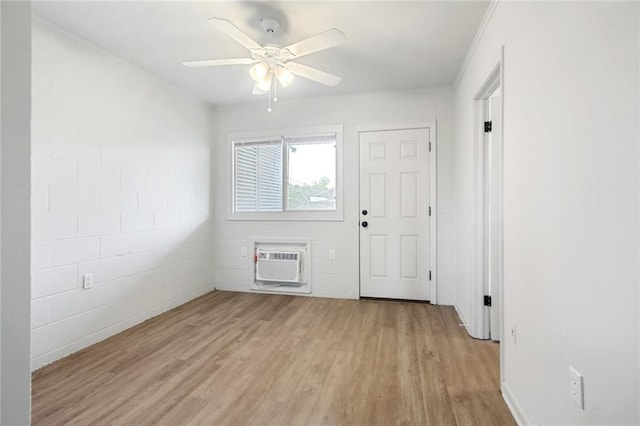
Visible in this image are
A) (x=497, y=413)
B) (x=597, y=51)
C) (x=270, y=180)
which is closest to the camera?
(x=597, y=51)

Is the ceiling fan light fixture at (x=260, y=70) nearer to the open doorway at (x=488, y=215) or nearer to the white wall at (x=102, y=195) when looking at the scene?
the white wall at (x=102, y=195)

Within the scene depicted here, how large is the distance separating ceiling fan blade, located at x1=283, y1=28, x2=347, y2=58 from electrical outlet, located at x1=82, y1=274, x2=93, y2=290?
2.41 m

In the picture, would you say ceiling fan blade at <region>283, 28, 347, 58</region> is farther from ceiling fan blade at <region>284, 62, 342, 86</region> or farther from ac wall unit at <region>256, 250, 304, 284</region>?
ac wall unit at <region>256, 250, 304, 284</region>

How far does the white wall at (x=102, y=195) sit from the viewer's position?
2260 millimetres

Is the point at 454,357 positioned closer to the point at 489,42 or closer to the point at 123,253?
the point at 489,42

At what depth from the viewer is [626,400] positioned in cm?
92

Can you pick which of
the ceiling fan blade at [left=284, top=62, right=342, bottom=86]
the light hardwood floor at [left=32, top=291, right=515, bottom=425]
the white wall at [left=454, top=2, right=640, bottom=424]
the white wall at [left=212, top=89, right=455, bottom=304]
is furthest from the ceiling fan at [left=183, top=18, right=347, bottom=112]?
the light hardwood floor at [left=32, top=291, right=515, bottom=425]

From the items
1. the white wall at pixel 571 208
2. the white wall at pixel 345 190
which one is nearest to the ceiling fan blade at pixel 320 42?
the white wall at pixel 571 208

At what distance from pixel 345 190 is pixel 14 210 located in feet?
11.3

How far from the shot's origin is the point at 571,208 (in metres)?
1.17

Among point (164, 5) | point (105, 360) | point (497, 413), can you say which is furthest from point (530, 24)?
point (105, 360)

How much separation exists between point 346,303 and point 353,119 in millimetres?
2245

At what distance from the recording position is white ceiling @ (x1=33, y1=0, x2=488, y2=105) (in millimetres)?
2135

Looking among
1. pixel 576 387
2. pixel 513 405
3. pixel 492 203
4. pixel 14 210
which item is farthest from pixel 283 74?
pixel 513 405
